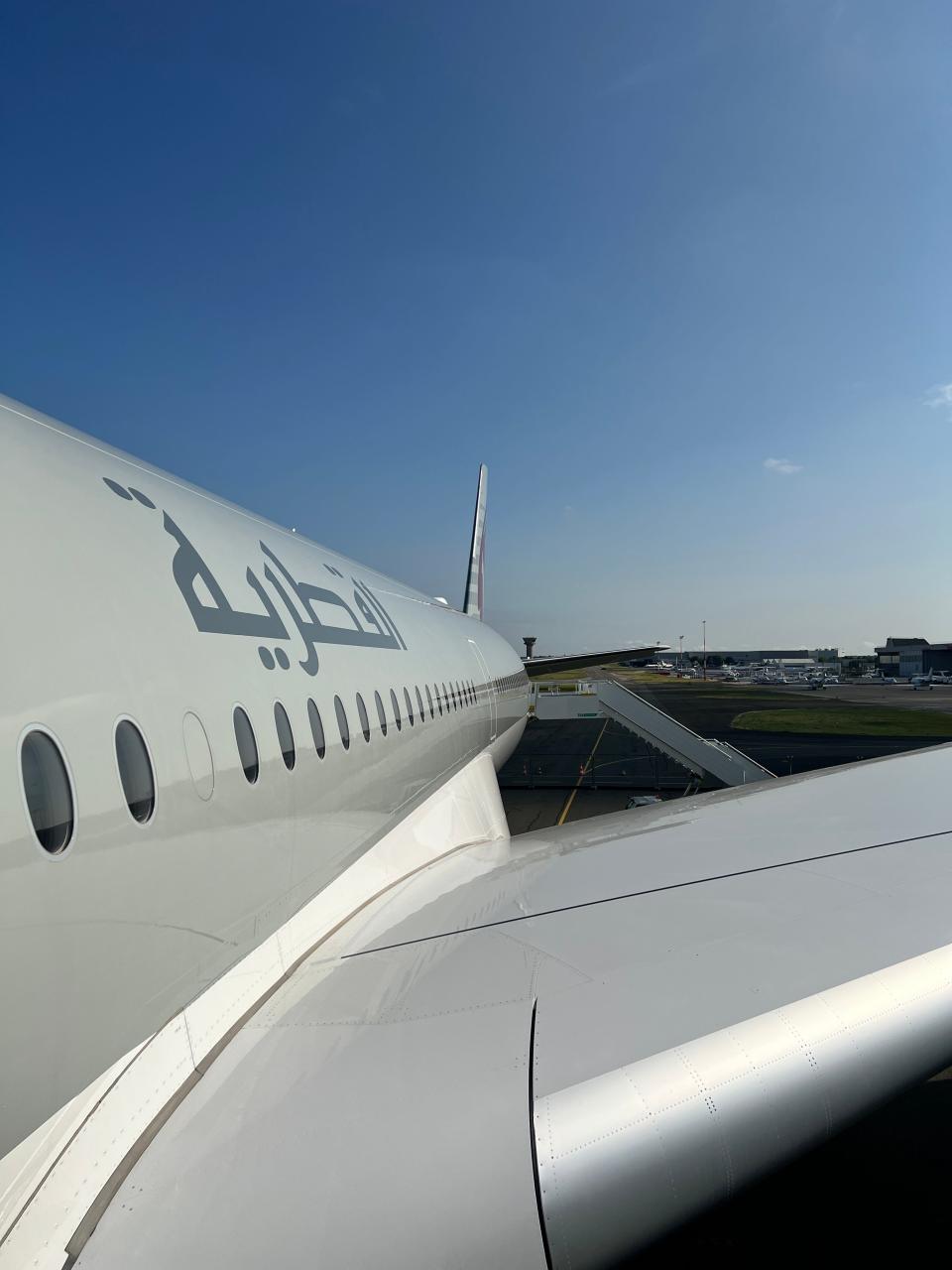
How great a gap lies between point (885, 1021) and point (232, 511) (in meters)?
4.84

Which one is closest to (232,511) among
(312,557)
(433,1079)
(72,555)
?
(312,557)

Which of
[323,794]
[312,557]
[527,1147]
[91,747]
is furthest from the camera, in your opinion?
[312,557]

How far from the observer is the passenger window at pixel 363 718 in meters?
5.90

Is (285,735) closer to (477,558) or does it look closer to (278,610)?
(278,610)

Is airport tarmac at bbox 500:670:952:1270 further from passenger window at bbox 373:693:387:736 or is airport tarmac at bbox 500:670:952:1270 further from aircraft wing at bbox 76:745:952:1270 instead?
passenger window at bbox 373:693:387:736

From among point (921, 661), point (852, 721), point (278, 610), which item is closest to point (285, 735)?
point (278, 610)

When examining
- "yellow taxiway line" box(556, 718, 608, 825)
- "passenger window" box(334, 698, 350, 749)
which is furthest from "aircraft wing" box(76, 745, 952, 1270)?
"yellow taxiway line" box(556, 718, 608, 825)

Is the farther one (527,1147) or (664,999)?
(664,999)

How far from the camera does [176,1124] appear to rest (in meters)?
2.81

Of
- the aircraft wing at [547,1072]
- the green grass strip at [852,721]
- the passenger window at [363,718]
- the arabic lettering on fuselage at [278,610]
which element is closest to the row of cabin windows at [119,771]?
the arabic lettering on fuselage at [278,610]

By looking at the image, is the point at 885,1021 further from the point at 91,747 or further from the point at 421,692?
the point at 421,692

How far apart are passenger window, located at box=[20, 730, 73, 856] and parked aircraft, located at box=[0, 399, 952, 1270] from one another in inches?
0.4

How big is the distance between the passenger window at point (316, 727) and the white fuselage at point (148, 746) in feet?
0.16

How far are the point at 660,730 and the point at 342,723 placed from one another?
59.1 ft
